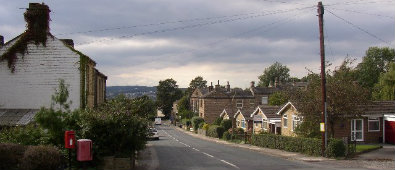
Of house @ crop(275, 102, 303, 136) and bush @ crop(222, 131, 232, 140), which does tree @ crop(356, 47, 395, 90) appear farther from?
house @ crop(275, 102, 303, 136)

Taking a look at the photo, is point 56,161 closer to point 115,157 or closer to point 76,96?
point 115,157

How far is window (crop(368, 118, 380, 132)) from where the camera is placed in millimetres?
39906

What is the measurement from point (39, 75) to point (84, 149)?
13.1 metres

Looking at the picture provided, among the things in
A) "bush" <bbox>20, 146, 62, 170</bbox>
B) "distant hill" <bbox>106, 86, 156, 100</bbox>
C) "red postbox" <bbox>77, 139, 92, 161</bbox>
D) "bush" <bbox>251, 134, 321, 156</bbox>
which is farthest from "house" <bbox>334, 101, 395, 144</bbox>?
"bush" <bbox>20, 146, 62, 170</bbox>

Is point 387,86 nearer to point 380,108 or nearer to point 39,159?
point 380,108

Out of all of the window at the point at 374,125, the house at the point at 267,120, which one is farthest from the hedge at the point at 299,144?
the window at the point at 374,125

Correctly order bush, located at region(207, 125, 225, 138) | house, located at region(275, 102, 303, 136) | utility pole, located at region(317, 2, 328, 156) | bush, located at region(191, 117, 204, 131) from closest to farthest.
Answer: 1. utility pole, located at region(317, 2, 328, 156)
2. house, located at region(275, 102, 303, 136)
3. bush, located at region(207, 125, 225, 138)
4. bush, located at region(191, 117, 204, 131)

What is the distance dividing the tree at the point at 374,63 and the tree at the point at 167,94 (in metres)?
68.4

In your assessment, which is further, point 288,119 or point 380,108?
point 288,119

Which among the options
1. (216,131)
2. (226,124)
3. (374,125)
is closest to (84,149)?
(374,125)

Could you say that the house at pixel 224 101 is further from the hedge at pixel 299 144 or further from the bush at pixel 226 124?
the hedge at pixel 299 144

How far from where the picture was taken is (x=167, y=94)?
14800 cm

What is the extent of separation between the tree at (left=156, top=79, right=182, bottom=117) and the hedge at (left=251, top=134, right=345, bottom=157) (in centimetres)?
10323

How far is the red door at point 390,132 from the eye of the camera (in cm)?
3900
